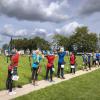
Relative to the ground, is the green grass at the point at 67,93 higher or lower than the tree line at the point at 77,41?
lower

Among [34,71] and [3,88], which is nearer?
[3,88]

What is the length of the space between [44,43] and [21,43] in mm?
12716

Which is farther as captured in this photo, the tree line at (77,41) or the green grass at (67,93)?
the tree line at (77,41)

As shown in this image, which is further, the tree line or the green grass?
the tree line

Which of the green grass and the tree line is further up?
the tree line

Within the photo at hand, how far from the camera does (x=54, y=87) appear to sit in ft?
59.4

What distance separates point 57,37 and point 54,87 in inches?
5661

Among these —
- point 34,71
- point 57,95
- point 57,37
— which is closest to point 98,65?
point 34,71

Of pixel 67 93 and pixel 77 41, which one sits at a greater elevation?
pixel 77 41

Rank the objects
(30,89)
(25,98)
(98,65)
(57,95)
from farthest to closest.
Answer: (98,65) → (30,89) → (57,95) → (25,98)

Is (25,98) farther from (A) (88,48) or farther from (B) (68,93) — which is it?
(A) (88,48)

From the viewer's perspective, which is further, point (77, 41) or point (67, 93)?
point (77, 41)

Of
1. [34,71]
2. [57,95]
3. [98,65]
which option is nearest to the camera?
[57,95]

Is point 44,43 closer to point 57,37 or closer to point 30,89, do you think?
point 57,37
